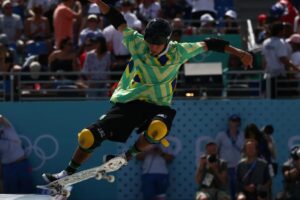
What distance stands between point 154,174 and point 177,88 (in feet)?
5.36

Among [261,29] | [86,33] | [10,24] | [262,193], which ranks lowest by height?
[262,193]

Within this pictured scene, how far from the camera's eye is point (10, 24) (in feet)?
68.7

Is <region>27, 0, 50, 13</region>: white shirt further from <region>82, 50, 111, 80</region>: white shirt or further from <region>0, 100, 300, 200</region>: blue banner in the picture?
<region>0, 100, 300, 200</region>: blue banner

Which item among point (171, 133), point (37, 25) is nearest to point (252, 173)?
point (171, 133)

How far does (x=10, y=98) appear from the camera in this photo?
1955cm

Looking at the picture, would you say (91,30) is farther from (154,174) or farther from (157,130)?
(157,130)

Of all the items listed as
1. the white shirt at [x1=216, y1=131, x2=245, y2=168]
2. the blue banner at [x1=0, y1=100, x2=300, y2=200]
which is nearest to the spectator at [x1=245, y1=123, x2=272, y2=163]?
the white shirt at [x1=216, y1=131, x2=245, y2=168]

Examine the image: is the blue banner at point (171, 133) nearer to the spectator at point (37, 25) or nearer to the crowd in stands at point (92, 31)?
the crowd in stands at point (92, 31)

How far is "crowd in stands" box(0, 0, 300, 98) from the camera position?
64.2 feet

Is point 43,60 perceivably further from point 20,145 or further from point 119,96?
point 119,96

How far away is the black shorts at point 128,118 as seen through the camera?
12.6 metres

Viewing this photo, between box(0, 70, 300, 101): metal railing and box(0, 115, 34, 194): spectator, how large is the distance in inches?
27.5

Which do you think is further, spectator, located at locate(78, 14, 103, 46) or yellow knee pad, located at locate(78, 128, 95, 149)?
spectator, located at locate(78, 14, 103, 46)

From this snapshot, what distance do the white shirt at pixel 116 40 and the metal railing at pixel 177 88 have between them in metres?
0.49
